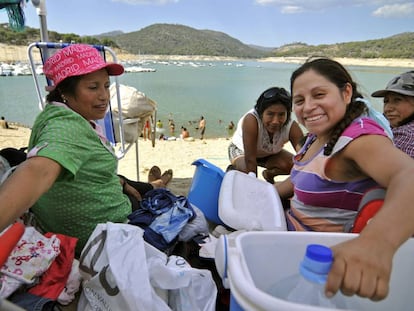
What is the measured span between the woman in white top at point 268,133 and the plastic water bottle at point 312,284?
7.35 ft

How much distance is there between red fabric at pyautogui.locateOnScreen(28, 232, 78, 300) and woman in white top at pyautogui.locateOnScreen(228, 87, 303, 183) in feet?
6.67

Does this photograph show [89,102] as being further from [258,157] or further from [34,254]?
[258,157]

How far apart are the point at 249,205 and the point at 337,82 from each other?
664 millimetres

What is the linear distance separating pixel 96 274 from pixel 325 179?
91cm

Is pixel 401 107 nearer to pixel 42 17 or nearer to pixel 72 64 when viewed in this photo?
pixel 72 64

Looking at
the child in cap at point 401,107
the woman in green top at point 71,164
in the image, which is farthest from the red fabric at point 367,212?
the child in cap at point 401,107

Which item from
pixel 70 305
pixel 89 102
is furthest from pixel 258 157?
pixel 70 305

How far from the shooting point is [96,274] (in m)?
1.05

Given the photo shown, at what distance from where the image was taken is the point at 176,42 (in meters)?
118

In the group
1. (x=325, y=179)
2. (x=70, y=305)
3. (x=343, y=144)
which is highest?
(x=343, y=144)

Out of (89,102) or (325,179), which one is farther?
(89,102)

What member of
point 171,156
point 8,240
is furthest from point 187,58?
point 8,240

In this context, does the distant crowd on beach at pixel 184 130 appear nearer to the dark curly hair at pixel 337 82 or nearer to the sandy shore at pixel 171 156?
the sandy shore at pixel 171 156

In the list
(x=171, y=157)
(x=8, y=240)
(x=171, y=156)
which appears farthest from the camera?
(x=171, y=156)
